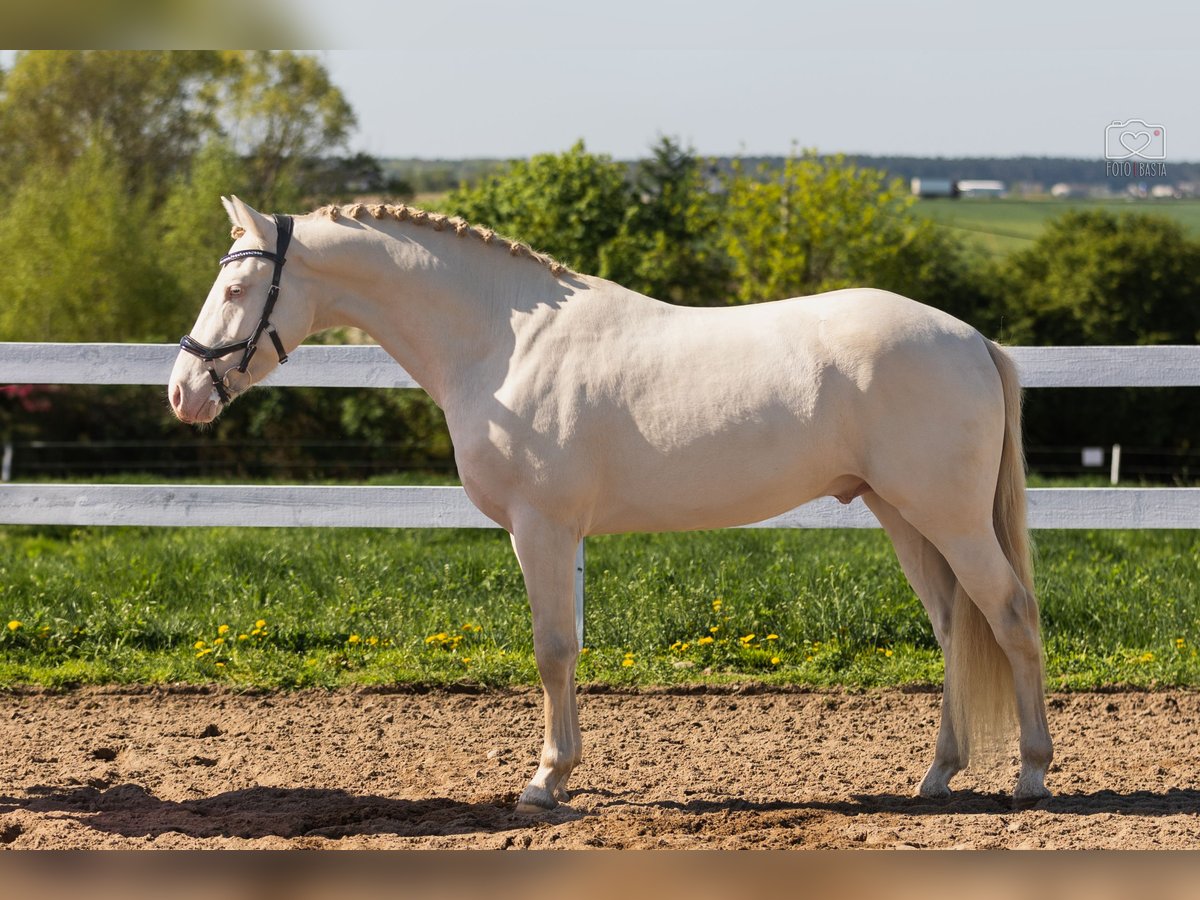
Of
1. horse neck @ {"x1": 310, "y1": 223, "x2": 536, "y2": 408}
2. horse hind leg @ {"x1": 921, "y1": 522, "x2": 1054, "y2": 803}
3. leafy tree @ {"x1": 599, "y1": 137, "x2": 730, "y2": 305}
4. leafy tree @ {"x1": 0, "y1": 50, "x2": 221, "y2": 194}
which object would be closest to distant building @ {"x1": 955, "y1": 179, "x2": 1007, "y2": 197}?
leafy tree @ {"x1": 599, "y1": 137, "x2": 730, "y2": 305}

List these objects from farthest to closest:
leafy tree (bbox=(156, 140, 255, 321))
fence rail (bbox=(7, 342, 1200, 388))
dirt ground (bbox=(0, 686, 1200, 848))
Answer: leafy tree (bbox=(156, 140, 255, 321)) < fence rail (bbox=(7, 342, 1200, 388)) < dirt ground (bbox=(0, 686, 1200, 848))

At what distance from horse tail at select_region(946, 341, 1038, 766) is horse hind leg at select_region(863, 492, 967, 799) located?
0.14 ft

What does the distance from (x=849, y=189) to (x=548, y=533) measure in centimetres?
1230

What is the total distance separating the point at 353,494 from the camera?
18.3ft

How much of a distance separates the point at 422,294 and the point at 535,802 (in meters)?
1.73

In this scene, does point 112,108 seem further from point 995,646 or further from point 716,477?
point 995,646

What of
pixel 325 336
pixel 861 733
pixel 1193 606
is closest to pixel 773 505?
pixel 861 733

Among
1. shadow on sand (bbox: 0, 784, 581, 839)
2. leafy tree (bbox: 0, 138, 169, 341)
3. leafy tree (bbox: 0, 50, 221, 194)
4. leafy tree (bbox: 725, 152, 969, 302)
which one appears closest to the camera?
shadow on sand (bbox: 0, 784, 581, 839)

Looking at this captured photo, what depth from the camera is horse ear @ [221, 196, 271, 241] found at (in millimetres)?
3625

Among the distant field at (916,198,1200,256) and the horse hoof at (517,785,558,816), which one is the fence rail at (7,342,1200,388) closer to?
the horse hoof at (517,785,558,816)

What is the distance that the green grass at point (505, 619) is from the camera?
5258mm

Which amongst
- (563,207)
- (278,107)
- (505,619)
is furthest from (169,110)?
(505,619)

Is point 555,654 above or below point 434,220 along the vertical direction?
below

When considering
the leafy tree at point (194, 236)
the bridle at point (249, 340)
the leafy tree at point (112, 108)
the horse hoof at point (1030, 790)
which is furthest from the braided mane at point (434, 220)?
the leafy tree at point (112, 108)
